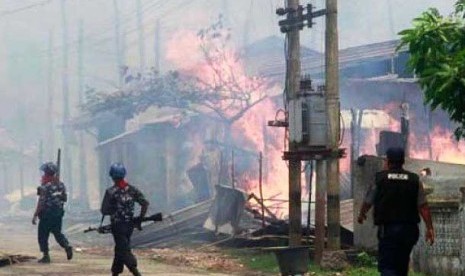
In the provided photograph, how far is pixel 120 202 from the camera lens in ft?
37.1

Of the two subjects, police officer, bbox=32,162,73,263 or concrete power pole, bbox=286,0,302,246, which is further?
police officer, bbox=32,162,73,263

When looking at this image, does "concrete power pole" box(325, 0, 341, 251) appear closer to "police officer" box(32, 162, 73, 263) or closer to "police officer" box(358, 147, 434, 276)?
"police officer" box(32, 162, 73, 263)

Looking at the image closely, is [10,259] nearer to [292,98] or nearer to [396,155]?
[292,98]

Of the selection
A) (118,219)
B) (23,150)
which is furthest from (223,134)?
(23,150)

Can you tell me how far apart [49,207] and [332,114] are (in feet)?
17.8

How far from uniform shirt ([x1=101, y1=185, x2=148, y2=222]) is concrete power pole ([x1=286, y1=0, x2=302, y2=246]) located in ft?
→ 13.5

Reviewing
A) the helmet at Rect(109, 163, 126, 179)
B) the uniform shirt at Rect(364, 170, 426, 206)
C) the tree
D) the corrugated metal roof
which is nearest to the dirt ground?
the helmet at Rect(109, 163, 126, 179)

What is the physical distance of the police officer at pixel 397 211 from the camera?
8727mm

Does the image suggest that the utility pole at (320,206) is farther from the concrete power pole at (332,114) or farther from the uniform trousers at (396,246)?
the uniform trousers at (396,246)

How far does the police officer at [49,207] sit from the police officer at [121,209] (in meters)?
4.21

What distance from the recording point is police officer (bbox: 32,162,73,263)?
15.3 m

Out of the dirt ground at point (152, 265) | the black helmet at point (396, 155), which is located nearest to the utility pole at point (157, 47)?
the dirt ground at point (152, 265)

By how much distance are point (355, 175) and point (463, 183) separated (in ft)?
6.98

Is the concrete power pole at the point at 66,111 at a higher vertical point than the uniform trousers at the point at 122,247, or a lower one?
higher
